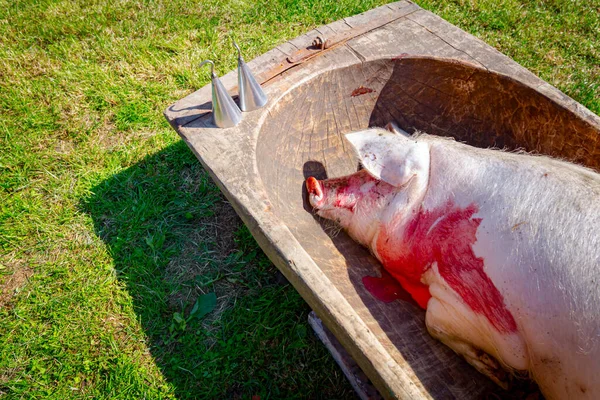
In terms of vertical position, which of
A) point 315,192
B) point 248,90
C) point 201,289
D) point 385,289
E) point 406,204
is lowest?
point 201,289

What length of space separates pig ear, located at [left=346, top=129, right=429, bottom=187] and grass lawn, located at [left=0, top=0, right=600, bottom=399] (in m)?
0.99

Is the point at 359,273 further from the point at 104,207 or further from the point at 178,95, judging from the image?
the point at 178,95

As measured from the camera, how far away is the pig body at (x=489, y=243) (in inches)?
62.9

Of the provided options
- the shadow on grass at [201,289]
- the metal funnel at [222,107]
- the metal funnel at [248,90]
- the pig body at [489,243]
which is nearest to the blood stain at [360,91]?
the pig body at [489,243]

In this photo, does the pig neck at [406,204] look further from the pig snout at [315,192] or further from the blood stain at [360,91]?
the blood stain at [360,91]

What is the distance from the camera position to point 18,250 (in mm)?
2824

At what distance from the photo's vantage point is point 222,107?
6.79 ft

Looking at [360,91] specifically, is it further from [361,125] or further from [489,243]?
[489,243]

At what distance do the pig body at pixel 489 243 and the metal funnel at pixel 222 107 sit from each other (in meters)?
0.48

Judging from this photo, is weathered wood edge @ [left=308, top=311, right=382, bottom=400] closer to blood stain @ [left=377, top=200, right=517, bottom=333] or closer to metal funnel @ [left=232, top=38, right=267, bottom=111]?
blood stain @ [left=377, top=200, right=517, bottom=333]

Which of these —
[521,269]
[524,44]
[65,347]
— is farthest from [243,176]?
[524,44]

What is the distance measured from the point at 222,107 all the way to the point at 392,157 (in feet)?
2.68

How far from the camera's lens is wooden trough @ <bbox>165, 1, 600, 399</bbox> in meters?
1.86

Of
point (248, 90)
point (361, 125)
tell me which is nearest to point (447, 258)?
point (361, 125)
